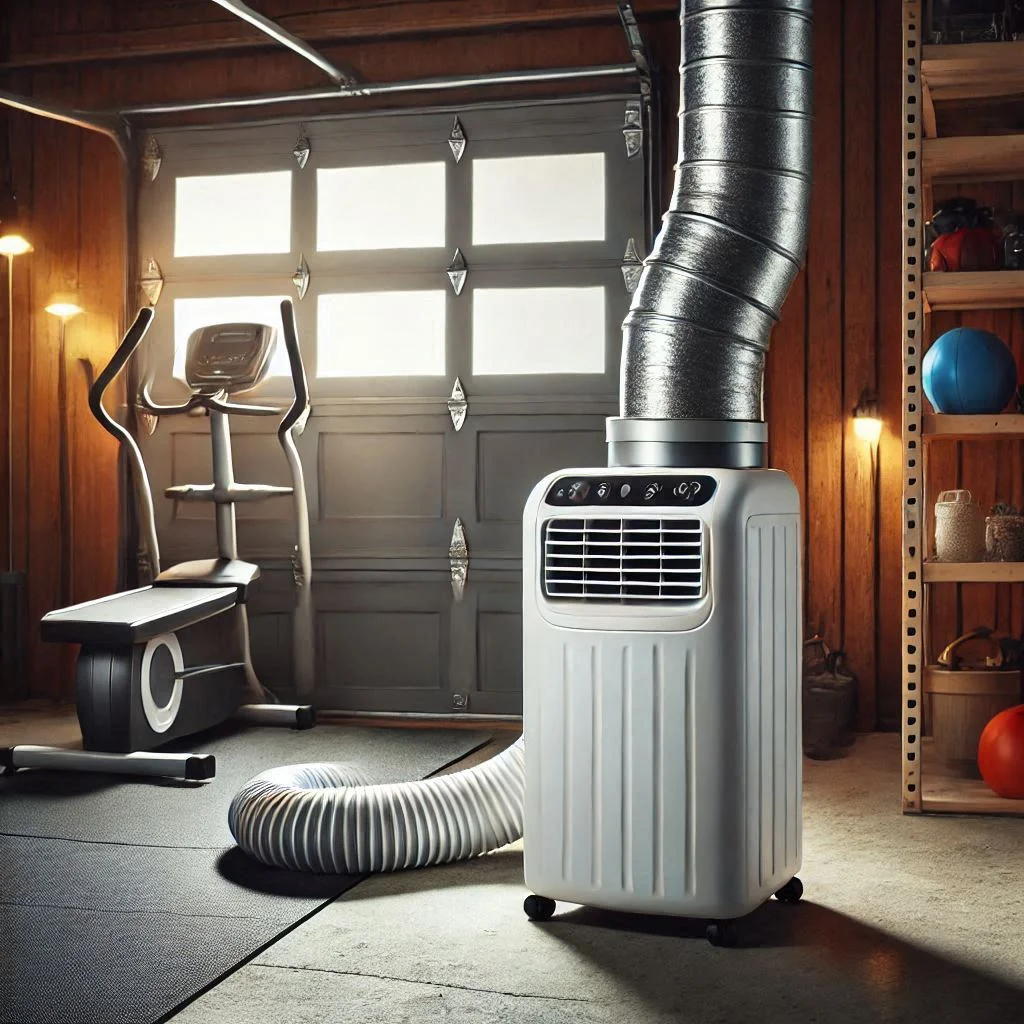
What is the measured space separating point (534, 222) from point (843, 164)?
4.22 ft

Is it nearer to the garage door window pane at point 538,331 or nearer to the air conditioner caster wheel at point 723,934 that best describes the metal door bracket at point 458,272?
the garage door window pane at point 538,331

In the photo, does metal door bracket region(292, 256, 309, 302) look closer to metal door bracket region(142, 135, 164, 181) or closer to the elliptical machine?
the elliptical machine

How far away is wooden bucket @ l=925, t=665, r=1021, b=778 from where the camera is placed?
425 centimetres

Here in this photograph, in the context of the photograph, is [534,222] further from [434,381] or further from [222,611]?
[222,611]

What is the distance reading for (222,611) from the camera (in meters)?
5.21

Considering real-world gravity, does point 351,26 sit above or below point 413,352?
above

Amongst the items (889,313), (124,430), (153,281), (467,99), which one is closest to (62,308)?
(153,281)

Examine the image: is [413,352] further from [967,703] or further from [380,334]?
[967,703]

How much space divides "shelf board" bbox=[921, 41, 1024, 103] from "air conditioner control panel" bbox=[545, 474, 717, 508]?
190 cm

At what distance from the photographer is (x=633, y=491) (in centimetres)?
285

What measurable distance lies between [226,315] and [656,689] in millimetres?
3730

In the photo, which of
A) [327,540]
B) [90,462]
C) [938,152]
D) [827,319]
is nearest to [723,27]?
[938,152]

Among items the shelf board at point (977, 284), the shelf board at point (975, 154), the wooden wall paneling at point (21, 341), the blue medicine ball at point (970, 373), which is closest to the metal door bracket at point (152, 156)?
the wooden wall paneling at point (21, 341)

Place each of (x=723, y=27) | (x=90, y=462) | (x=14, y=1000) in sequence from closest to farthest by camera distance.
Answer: (x=14, y=1000) → (x=723, y=27) → (x=90, y=462)
